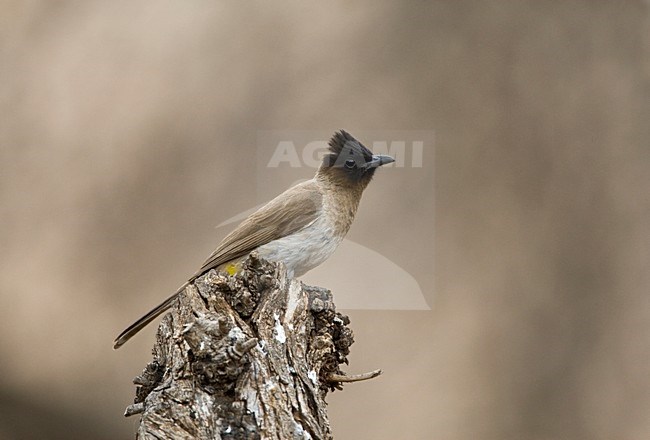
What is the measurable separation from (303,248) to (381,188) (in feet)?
1.24

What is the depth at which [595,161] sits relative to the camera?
9.09 ft

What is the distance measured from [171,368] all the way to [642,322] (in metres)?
1.97

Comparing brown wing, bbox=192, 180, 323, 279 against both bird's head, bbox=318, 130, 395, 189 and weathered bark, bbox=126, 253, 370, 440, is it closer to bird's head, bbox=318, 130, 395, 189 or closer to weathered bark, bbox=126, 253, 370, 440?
bird's head, bbox=318, 130, 395, 189

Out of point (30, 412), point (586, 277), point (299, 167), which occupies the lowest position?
point (30, 412)

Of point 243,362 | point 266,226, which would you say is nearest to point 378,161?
point 266,226

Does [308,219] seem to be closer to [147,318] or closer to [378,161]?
[378,161]

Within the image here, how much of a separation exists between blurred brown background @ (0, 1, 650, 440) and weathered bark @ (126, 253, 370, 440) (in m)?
0.75

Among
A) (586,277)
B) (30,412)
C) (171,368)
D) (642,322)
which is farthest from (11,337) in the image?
(642,322)

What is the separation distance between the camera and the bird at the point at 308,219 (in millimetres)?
2271

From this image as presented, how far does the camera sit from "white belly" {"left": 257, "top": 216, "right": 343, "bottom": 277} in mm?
2268


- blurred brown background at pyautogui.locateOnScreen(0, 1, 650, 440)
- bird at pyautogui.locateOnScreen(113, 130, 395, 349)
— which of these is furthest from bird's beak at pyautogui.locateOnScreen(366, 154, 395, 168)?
blurred brown background at pyautogui.locateOnScreen(0, 1, 650, 440)

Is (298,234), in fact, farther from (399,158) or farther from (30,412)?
(30,412)

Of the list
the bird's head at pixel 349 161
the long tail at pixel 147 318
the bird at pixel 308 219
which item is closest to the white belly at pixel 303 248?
the bird at pixel 308 219

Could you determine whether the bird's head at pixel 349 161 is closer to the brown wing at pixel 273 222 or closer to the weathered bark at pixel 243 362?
the brown wing at pixel 273 222
